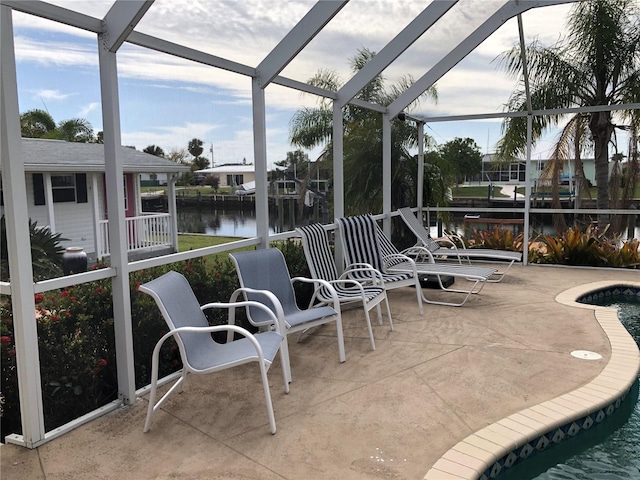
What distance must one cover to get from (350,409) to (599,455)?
4.68 ft

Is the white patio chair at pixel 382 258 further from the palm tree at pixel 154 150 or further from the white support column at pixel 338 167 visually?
the palm tree at pixel 154 150

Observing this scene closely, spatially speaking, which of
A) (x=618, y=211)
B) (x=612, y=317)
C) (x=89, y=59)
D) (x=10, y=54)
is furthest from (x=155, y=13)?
(x=618, y=211)

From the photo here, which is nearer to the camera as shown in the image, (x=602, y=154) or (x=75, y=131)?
(x=75, y=131)

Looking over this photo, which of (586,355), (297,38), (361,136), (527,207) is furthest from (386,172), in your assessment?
(586,355)

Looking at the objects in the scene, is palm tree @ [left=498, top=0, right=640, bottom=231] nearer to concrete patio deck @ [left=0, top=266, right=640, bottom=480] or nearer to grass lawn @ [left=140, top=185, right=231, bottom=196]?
concrete patio deck @ [left=0, top=266, right=640, bottom=480]

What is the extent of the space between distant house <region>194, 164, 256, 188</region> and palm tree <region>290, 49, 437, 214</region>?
924mm

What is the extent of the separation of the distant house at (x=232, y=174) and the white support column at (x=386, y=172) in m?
3.09

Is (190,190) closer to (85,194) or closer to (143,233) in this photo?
(143,233)

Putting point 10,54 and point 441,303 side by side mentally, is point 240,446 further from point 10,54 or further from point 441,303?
point 441,303

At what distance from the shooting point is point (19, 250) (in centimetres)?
267

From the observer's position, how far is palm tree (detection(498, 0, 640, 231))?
799cm

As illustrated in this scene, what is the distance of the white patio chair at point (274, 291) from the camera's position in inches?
156

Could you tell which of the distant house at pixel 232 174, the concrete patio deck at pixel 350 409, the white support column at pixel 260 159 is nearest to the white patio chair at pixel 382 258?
the concrete patio deck at pixel 350 409

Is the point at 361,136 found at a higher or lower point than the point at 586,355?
higher
